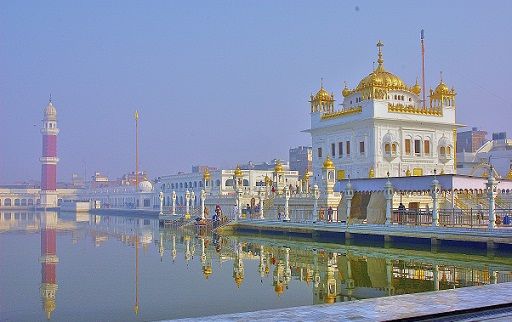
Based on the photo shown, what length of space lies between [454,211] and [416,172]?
13.2 m

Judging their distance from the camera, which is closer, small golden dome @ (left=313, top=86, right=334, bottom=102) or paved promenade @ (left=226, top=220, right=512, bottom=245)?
paved promenade @ (left=226, top=220, right=512, bottom=245)

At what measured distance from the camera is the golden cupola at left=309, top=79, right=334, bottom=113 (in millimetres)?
40000

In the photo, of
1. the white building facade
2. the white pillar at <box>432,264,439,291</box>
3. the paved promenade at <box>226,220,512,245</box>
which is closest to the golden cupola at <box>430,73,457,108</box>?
the white building facade

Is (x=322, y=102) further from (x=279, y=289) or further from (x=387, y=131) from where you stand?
(x=279, y=289)

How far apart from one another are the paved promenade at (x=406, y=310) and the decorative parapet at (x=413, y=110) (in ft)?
89.0

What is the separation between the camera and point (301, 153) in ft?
317

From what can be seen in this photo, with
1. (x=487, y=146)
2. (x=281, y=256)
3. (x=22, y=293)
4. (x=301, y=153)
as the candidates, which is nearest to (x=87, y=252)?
(x=281, y=256)

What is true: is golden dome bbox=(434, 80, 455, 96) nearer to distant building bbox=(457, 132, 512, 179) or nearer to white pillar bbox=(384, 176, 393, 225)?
distant building bbox=(457, 132, 512, 179)

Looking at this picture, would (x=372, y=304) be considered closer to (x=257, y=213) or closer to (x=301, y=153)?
(x=257, y=213)

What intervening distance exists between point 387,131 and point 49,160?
3412 inches

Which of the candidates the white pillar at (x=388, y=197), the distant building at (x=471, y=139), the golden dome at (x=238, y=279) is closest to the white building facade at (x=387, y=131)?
the white pillar at (x=388, y=197)

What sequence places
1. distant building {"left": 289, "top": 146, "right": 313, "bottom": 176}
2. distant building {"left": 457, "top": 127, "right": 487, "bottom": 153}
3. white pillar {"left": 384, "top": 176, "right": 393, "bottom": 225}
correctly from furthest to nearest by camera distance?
distant building {"left": 289, "top": 146, "right": 313, "bottom": 176}, distant building {"left": 457, "top": 127, "right": 487, "bottom": 153}, white pillar {"left": 384, "top": 176, "right": 393, "bottom": 225}

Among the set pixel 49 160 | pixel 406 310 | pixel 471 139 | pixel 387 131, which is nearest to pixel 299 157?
pixel 471 139

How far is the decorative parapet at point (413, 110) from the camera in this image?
3538 cm
